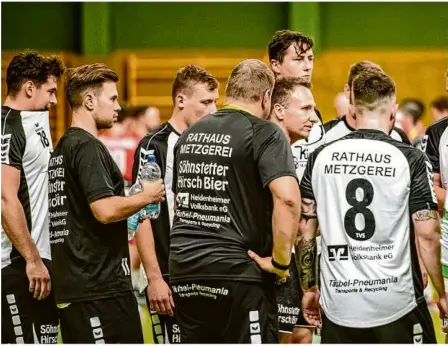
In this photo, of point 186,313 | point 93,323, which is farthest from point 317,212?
point 93,323

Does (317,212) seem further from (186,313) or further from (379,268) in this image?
(186,313)

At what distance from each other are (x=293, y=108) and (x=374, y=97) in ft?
3.54

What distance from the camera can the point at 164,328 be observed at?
245 inches

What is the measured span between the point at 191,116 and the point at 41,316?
1.65m

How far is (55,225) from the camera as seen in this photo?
5484mm

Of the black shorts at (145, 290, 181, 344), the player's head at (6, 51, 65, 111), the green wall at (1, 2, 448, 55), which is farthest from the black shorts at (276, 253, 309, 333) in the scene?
the green wall at (1, 2, 448, 55)

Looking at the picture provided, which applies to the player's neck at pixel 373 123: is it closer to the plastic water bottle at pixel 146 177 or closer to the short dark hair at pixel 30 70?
the plastic water bottle at pixel 146 177

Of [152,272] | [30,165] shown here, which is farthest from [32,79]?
[152,272]

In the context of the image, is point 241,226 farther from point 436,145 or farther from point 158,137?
point 436,145

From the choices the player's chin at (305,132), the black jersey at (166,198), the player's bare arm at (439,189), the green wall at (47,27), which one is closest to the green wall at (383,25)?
the green wall at (47,27)

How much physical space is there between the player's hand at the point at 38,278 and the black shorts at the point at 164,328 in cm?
72

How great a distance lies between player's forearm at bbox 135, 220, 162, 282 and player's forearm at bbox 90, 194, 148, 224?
74cm

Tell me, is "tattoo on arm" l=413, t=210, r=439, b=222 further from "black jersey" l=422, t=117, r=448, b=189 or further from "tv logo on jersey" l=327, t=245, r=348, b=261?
"black jersey" l=422, t=117, r=448, b=189

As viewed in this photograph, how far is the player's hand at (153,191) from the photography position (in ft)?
17.4
